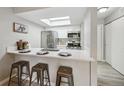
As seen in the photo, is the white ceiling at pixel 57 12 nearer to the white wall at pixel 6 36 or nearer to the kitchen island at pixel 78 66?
the white wall at pixel 6 36

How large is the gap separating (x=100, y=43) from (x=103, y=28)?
87 centimetres

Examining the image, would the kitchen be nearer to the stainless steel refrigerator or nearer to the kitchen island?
the kitchen island

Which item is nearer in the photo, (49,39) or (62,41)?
(49,39)

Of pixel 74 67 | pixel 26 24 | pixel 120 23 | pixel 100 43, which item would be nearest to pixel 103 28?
pixel 100 43

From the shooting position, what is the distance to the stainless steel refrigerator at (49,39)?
180 inches

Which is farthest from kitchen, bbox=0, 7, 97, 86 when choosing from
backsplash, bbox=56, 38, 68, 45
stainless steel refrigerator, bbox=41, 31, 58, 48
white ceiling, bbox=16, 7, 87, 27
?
backsplash, bbox=56, 38, 68, 45

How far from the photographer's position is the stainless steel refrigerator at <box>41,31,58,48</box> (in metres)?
4.58

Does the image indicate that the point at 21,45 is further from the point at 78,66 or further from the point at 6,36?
the point at 78,66

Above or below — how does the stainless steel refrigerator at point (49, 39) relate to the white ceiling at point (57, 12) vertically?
below

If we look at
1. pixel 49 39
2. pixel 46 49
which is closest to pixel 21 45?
pixel 46 49

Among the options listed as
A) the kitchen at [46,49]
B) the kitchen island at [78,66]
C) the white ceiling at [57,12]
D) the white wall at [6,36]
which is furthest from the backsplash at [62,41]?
the kitchen island at [78,66]

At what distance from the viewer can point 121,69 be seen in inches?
123

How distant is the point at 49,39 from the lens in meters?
4.62
